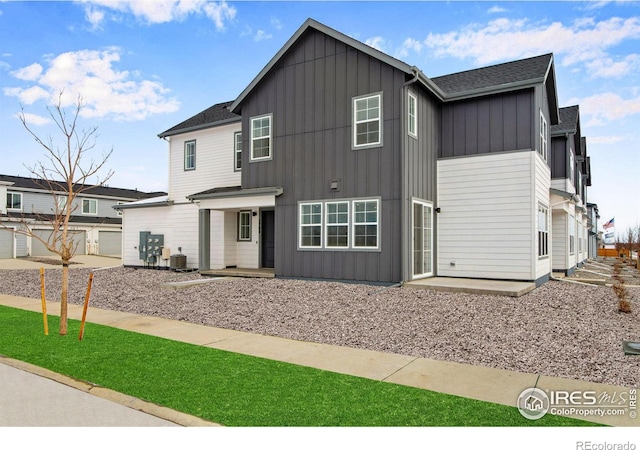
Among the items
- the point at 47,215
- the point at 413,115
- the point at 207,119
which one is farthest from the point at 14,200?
the point at 413,115

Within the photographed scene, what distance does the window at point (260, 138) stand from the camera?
14565 mm

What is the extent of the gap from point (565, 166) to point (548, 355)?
46.2 ft

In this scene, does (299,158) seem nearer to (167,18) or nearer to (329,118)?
(329,118)

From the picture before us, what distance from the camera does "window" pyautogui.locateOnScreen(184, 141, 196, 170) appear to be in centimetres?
1833

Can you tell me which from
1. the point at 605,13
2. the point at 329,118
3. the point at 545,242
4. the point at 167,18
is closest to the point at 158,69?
the point at 167,18

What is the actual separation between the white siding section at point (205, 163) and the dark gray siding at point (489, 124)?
7.94m

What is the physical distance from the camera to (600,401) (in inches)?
178

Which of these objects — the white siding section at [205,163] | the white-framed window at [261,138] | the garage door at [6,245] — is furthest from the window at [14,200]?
the white-framed window at [261,138]

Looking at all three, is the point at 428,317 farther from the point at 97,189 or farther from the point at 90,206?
the point at 97,189

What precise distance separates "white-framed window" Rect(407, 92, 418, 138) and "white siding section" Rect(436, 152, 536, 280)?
6.46 ft

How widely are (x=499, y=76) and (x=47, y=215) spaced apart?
2883 centimetres

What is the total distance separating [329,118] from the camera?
13133 mm

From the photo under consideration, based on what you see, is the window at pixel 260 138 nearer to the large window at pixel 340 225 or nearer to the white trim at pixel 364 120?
the large window at pixel 340 225

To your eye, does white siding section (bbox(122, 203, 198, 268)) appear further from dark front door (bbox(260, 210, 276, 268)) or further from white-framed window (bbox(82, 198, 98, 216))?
white-framed window (bbox(82, 198, 98, 216))
